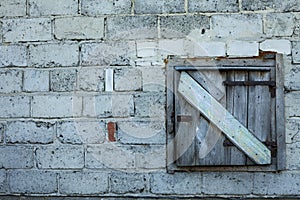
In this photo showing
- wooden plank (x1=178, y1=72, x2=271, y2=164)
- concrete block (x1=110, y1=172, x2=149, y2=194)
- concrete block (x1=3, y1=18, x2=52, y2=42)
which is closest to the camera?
wooden plank (x1=178, y1=72, x2=271, y2=164)

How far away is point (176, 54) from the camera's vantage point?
13.1 ft

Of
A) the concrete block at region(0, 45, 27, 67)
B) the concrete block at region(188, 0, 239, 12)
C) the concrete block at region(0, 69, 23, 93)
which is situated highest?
the concrete block at region(188, 0, 239, 12)

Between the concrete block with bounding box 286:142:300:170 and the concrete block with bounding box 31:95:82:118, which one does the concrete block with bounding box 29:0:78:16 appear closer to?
the concrete block with bounding box 31:95:82:118

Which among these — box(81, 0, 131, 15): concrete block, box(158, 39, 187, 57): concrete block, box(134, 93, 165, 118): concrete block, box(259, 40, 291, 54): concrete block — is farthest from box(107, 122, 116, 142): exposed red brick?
box(259, 40, 291, 54): concrete block

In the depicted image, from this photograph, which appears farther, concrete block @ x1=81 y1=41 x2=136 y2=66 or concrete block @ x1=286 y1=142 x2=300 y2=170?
concrete block @ x1=81 y1=41 x2=136 y2=66

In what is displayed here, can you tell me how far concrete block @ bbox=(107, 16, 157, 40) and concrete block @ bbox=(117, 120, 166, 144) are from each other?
0.73 metres

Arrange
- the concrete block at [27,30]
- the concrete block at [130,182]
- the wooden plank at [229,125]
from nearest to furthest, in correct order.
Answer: the wooden plank at [229,125] → the concrete block at [130,182] → the concrete block at [27,30]

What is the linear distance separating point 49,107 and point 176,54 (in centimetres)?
117

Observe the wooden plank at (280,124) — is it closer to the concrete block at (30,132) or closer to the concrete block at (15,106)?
the concrete block at (30,132)

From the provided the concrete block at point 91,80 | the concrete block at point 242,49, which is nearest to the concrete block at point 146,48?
the concrete block at point 91,80

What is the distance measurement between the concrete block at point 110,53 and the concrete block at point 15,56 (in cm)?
54

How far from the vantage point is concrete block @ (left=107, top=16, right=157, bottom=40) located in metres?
4.02

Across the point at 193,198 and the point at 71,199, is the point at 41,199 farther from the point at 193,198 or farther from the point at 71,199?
the point at 193,198

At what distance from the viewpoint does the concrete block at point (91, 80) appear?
4055mm
